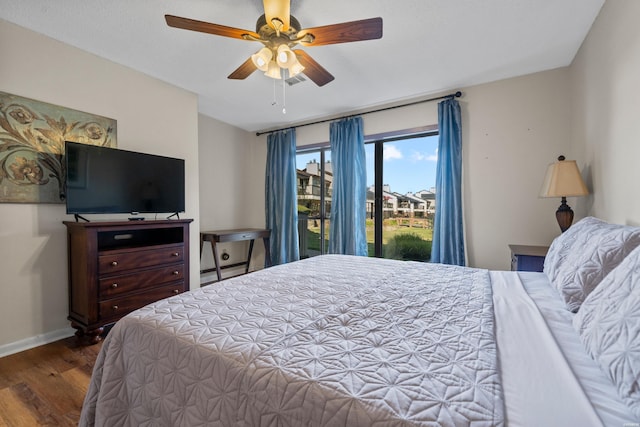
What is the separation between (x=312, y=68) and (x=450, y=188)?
1.91 metres

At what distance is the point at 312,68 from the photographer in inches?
81.7

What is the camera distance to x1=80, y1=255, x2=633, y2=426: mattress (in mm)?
596

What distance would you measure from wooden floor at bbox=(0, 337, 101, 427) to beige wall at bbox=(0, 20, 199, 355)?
0.78 ft

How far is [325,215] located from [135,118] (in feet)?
8.41

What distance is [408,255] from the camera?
3523 mm

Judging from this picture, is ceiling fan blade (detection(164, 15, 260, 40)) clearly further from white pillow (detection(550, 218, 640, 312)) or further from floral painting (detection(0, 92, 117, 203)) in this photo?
white pillow (detection(550, 218, 640, 312))

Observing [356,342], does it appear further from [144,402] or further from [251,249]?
[251,249]

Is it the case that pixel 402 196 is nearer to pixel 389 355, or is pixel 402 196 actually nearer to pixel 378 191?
pixel 378 191

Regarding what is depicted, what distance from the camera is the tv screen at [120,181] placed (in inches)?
86.0

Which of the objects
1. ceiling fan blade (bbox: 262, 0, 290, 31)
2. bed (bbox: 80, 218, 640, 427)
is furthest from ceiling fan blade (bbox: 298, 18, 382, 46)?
bed (bbox: 80, 218, 640, 427)

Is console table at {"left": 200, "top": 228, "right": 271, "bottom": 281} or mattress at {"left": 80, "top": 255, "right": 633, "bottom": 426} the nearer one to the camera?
mattress at {"left": 80, "top": 255, "right": 633, "bottom": 426}

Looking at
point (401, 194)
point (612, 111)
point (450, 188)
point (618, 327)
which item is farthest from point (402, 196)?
point (618, 327)

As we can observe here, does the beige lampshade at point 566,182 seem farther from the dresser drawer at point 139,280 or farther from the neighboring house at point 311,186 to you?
the dresser drawer at point 139,280

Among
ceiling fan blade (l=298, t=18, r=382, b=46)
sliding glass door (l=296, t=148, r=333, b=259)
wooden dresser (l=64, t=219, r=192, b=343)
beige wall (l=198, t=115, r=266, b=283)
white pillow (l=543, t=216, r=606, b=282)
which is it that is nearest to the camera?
white pillow (l=543, t=216, r=606, b=282)
